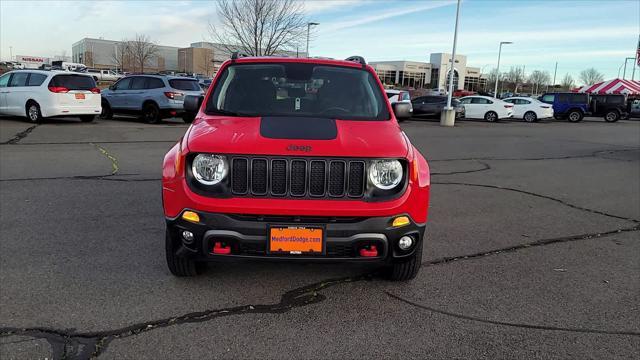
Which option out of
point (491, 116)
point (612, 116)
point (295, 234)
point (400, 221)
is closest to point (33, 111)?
point (295, 234)

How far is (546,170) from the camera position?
10.5m

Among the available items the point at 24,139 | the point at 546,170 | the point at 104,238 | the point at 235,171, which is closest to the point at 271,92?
the point at 235,171

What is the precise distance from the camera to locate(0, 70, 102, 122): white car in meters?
15.3

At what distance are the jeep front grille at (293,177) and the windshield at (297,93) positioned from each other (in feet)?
2.87

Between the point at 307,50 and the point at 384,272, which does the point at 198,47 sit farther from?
the point at 384,272

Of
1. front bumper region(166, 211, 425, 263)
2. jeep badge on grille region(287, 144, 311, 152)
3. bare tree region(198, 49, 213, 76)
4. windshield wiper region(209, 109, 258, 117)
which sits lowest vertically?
front bumper region(166, 211, 425, 263)

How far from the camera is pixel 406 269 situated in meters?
3.85

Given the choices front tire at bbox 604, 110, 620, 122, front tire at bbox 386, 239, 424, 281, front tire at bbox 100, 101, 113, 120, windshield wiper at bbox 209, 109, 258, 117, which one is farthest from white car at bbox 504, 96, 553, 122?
windshield wiper at bbox 209, 109, 258, 117

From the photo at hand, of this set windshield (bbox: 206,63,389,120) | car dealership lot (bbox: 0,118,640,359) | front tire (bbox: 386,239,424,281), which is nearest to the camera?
car dealership lot (bbox: 0,118,640,359)

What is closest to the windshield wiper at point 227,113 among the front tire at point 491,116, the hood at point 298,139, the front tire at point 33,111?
the hood at point 298,139

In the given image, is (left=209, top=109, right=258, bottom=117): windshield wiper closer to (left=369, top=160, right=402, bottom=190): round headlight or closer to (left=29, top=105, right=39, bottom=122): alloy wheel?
(left=369, top=160, right=402, bottom=190): round headlight

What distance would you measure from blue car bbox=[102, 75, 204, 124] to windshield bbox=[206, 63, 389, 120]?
42.8 feet

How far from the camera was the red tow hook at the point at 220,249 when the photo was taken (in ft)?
10.8

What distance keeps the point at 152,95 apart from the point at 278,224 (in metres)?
15.7
